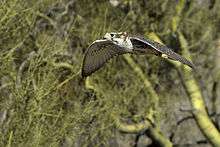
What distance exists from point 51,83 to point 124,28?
382 cm

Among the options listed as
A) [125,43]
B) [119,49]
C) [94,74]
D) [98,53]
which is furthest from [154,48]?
[94,74]

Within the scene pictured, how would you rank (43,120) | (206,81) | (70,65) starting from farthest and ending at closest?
(206,81)
(70,65)
(43,120)

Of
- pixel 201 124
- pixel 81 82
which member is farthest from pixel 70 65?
pixel 201 124

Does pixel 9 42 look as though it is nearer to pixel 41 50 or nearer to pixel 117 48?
pixel 41 50

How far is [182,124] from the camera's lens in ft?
66.0

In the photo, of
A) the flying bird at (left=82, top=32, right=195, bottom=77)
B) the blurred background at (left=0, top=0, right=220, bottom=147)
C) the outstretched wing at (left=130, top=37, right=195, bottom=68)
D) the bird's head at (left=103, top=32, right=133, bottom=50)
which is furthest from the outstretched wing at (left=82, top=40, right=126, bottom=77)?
the blurred background at (left=0, top=0, right=220, bottom=147)

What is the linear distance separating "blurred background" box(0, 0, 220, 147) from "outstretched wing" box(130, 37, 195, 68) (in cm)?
323

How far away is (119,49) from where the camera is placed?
10.0 m

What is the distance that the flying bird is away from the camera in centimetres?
899

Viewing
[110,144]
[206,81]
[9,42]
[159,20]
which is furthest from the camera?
[206,81]

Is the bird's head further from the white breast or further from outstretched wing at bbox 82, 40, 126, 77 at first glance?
outstretched wing at bbox 82, 40, 126, 77

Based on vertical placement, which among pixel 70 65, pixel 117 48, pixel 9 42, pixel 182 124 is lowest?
pixel 182 124

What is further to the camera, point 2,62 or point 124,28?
point 124,28

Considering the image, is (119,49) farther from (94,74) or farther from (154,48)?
(94,74)
